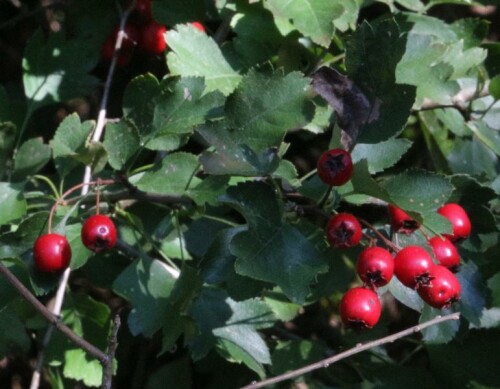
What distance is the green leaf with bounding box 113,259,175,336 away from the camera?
171cm

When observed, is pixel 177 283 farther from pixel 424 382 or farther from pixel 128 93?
pixel 424 382

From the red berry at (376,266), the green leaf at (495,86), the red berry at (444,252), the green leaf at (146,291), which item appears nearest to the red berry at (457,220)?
the red berry at (444,252)

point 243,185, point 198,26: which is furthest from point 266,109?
point 198,26

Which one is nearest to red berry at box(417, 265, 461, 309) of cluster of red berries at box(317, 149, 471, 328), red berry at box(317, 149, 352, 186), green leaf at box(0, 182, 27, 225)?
cluster of red berries at box(317, 149, 471, 328)

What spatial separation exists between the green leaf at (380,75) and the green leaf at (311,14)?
33cm

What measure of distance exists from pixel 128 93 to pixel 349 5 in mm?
524

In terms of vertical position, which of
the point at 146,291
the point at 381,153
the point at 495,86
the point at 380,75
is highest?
the point at 380,75

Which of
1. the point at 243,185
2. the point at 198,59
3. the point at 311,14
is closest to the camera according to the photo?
the point at 243,185

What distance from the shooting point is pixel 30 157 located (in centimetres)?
189

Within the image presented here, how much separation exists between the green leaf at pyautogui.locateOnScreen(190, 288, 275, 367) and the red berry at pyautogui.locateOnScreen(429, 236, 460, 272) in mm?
463

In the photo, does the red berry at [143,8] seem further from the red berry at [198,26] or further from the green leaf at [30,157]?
the green leaf at [30,157]

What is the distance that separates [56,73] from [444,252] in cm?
111

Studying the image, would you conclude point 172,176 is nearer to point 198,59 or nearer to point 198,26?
point 198,59

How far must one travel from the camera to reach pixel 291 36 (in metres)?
1.92
